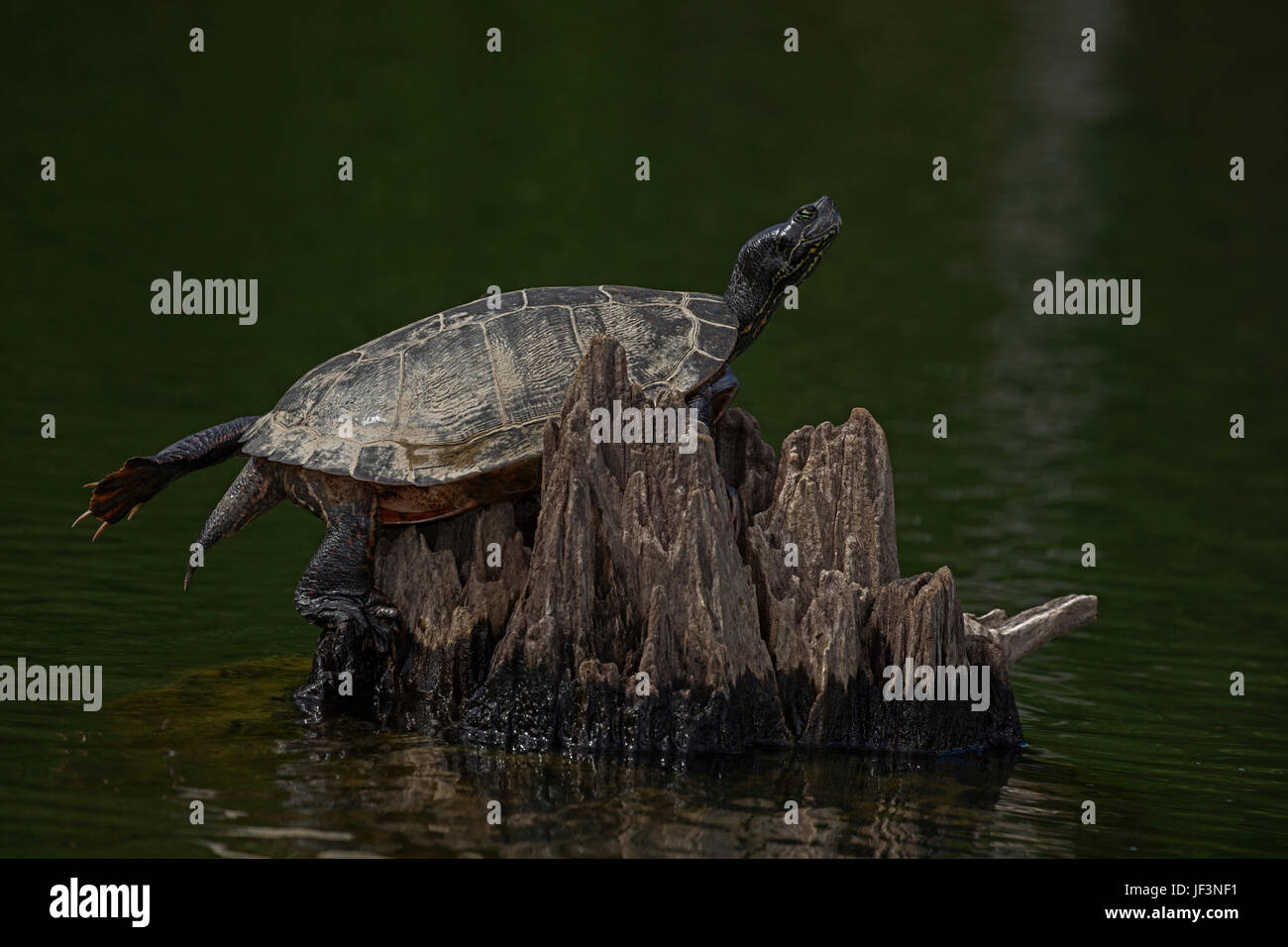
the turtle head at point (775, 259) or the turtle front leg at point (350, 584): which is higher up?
the turtle head at point (775, 259)

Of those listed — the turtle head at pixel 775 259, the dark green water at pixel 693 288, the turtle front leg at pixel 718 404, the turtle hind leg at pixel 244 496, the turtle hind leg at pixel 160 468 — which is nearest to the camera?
the dark green water at pixel 693 288

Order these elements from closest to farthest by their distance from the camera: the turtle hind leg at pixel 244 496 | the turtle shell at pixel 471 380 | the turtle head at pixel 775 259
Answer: the turtle shell at pixel 471 380 → the turtle hind leg at pixel 244 496 → the turtle head at pixel 775 259

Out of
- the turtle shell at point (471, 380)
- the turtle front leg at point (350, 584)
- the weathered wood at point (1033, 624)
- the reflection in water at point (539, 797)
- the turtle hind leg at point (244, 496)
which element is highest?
the turtle shell at point (471, 380)

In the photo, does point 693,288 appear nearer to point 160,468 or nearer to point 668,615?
point 160,468

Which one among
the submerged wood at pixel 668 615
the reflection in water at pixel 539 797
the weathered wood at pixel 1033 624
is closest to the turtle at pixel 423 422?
the submerged wood at pixel 668 615

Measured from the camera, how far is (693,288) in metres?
25.5

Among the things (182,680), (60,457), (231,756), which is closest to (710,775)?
(231,756)

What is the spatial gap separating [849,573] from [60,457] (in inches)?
410

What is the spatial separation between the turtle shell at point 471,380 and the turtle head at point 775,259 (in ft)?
1.28

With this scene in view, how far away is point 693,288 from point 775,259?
1380 cm

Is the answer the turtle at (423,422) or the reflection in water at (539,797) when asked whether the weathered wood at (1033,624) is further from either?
the turtle at (423,422)

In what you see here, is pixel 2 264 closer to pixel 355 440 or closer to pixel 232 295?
pixel 232 295

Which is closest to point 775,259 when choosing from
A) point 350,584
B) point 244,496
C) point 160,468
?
point 350,584

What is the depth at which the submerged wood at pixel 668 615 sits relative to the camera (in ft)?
32.9
